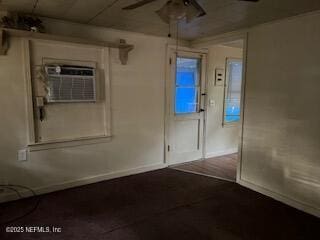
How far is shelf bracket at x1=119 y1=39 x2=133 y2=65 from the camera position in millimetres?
3211

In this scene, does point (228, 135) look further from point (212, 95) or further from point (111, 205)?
point (111, 205)

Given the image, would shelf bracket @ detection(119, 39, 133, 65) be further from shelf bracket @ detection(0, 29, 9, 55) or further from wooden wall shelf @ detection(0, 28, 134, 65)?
shelf bracket @ detection(0, 29, 9, 55)

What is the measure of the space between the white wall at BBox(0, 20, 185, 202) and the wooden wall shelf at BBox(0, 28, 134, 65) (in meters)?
0.07

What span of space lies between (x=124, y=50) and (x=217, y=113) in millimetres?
2176

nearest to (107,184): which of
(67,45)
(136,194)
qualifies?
(136,194)

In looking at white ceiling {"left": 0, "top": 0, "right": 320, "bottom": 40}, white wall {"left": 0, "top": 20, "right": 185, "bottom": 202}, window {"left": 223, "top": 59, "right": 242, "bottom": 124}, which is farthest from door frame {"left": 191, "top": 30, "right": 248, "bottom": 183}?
window {"left": 223, "top": 59, "right": 242, "bottom": 124}

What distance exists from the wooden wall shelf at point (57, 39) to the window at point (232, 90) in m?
2.13

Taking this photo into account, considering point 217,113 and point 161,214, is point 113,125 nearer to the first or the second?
point 161,214

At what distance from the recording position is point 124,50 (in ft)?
10.7

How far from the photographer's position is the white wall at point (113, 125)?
2.67 m

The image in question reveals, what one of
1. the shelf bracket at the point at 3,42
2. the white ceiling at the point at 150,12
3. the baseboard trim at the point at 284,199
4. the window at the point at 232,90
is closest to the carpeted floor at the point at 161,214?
the baseboard trim at the point at 284,199

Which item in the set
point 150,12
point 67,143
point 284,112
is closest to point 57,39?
point 150,12

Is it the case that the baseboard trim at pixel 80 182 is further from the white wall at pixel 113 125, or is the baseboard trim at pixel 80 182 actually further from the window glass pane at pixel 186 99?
the window glass pane at pixel 186 99

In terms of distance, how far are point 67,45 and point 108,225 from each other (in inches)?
82.3
